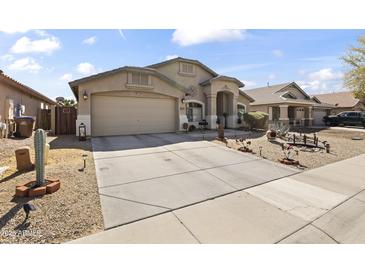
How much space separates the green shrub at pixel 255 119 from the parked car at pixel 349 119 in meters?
13.5

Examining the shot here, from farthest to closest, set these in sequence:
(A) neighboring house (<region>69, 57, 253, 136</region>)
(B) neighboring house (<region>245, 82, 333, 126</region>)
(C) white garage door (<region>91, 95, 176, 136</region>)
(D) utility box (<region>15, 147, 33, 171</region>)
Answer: (B) neighboring house (<region>245, 82, 333, 126</region>)
(C) white garage door (<region>91, 95, 176, 136</region>)
(A) neighboring house (<region>69, 57, 253, 136</region>)
(D) utility box (<region>15, 147, 33, 171</region>)

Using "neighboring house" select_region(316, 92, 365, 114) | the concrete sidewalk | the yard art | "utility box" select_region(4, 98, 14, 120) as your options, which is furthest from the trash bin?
"neighboring house" select_region(316, 92, 365, 114)

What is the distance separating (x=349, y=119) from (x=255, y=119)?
14.8 metres

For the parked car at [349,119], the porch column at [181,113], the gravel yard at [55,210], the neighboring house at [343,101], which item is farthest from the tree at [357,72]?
the gravel yard at [55,210]

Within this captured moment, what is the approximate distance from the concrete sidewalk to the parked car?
937 inches

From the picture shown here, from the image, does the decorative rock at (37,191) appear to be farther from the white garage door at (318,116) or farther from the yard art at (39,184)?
the white garage door at (318,116)

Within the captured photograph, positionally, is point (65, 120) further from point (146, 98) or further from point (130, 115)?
point (146, 98)

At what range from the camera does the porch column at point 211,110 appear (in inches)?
685

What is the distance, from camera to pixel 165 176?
575 cm

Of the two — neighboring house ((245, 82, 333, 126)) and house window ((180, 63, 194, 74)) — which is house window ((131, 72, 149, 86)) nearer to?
house window ((180, 63, 194, 74))

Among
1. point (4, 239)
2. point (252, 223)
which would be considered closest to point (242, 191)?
point (252, 223)

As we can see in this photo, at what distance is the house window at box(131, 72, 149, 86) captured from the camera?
503 inches

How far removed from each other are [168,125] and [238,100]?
28.5 ft

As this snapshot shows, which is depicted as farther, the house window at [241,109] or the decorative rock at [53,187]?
the house window at [241,109]
